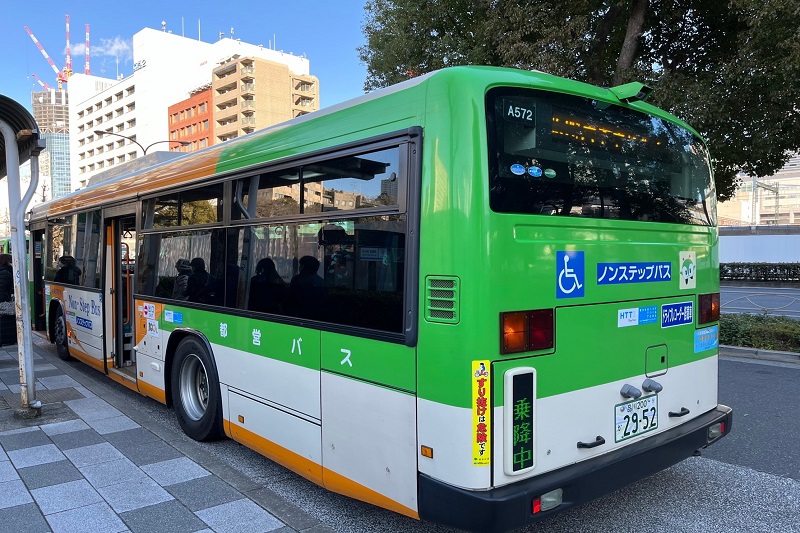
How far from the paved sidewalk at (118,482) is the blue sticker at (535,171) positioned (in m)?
2.62

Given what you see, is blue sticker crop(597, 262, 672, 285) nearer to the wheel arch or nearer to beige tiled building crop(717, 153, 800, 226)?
the wheel arch

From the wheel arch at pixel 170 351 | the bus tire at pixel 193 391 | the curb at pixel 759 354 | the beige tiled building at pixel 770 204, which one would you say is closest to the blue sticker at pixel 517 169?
the bus tire at pixel 193 391

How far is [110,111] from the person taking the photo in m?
107

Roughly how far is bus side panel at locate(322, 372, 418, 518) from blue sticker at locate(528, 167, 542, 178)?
140 centimetres

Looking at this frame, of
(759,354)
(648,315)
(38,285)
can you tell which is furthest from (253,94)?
(648,315)

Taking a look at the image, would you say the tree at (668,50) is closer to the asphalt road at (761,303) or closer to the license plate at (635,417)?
the asphalt road at (761,303)

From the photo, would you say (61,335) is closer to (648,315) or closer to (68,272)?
(68,272)

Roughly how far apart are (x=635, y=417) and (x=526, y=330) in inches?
45.9

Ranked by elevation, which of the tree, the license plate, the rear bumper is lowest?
the rear bumper

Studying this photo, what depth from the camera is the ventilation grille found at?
115 inches

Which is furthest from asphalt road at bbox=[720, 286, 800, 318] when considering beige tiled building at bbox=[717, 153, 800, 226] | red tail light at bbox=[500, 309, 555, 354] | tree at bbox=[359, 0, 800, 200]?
beige tiled building at bbox=[717, 153, 800, 226]

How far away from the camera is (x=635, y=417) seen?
11.8ft

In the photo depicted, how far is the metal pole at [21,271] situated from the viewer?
6.37 metres

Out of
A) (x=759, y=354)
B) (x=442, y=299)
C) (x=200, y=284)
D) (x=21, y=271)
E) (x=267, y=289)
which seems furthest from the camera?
(x=759, y=354)
